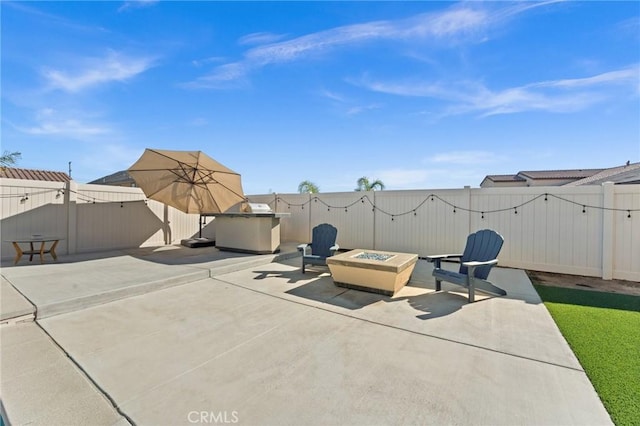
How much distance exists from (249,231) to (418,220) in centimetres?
460

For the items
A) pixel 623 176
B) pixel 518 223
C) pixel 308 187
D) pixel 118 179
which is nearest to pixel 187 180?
pixel 518 223

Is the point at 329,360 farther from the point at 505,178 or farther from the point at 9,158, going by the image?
the point at 505,178

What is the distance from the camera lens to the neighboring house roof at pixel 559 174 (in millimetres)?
19453

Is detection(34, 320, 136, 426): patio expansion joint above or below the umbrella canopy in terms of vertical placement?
below

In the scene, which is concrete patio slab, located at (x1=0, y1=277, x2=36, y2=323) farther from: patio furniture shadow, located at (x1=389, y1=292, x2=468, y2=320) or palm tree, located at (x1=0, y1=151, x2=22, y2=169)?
palm tree, located at (x1=0, y1=151, x2=22, y2=169)

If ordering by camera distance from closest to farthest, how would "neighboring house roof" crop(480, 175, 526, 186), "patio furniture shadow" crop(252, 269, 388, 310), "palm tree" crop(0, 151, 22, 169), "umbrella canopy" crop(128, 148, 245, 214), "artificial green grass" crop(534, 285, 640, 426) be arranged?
"artificial green grass" crop(534, 285, 640, 426) → "patio furniture shadow" crop(252, 269, 388, 310) → "umbrella canopy" crop(128, 148, 245, 214) → "palm tree" crop(0, 151, 22, 169) → "neighboring house roof" crop(480, 175, 526, 186)

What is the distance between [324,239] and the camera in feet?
19.9

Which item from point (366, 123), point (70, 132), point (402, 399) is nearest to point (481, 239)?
point (402, 399)

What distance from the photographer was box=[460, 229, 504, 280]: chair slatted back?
4.24 m

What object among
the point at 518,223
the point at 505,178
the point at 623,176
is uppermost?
the point at 505,178

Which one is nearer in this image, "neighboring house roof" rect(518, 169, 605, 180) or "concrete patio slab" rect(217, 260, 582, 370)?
"concrete patio slab" rect(217, 260, 582, 370)

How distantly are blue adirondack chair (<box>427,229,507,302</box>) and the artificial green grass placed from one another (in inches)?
33.3

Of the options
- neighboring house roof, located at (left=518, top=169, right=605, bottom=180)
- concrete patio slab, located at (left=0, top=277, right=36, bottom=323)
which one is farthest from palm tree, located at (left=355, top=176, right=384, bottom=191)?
concrete patio slab, located at (left=0, top=277, right=36, bottom=323)

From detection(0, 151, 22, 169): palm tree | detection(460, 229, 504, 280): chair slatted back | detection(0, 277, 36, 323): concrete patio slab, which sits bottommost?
detection(0, 277, 36, 323): concrete patio slab
